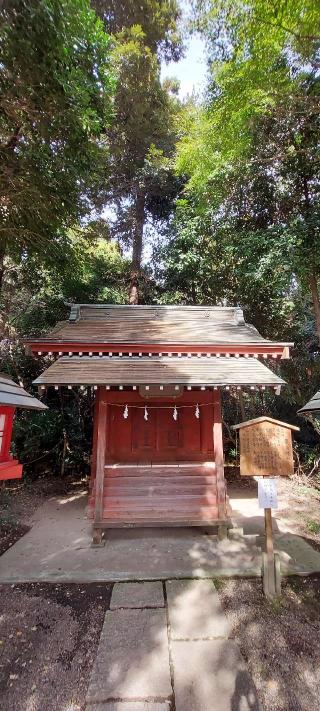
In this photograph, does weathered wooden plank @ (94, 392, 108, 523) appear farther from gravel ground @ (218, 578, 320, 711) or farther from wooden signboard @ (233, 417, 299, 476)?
wooden signboard @ (233, 417, 299, 476)

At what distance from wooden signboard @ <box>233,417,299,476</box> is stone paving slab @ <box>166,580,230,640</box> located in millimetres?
1793

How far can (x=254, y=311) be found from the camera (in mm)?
13992

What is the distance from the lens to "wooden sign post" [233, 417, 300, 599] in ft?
15.2

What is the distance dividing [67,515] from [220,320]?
724 cm

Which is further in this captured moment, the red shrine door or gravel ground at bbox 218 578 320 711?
the red shrine door

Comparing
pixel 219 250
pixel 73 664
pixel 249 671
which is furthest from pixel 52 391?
pixel 249 671

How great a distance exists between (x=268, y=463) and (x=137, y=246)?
12497 mm

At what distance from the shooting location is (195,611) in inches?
171

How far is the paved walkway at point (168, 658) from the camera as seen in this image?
307 centimetres

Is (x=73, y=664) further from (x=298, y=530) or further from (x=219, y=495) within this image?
(x=298, y=530)

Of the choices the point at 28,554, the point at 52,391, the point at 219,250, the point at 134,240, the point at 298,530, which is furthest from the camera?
the point at 134,240

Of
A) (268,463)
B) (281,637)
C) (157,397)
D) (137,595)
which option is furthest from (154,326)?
(281,637)

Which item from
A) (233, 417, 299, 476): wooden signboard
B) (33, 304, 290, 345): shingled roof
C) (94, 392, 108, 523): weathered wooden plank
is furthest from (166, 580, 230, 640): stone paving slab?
(33, 304, 290, 345): shingled roof

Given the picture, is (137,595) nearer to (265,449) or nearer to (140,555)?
(140,555)
